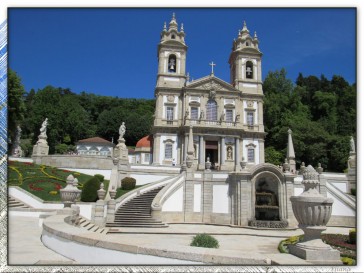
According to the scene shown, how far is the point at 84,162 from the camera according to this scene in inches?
1082

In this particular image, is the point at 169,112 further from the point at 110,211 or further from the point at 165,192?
the point at 110,211

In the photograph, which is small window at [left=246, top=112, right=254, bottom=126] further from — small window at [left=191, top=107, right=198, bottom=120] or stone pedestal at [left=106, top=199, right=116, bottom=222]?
stone pedestal at [left=106, top=199, right=116, bottom=222]

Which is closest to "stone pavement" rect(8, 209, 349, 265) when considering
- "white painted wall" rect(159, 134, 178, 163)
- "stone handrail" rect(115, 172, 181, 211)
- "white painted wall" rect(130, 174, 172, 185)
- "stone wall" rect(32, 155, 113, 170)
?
"stone handrail" rect(115, 172, 181, 211)

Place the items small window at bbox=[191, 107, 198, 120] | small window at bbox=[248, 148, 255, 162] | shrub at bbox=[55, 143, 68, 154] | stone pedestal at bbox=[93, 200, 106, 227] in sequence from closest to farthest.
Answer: stone pedestal at bbox=[93, 200, 106, 227] < small window at bbox=[191, 107, 198, 120] < small window at bbox=[248, 148, 255, 162] < shrub at bbox=[55, 143, 68, 154]

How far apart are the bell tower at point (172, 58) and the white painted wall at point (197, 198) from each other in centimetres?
1903

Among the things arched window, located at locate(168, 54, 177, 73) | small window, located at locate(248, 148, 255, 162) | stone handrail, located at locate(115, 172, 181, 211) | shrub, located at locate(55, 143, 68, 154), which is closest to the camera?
stone handrail, located at locate(115, 172, 181, 211)

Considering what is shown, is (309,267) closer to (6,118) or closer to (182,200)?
(6,118)

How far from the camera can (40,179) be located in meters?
22.0

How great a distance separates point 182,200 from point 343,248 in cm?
1164

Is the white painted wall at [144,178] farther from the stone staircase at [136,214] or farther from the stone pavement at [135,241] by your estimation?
the stone pavement at [135,241]

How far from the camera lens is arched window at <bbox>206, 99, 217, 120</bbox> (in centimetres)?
3756

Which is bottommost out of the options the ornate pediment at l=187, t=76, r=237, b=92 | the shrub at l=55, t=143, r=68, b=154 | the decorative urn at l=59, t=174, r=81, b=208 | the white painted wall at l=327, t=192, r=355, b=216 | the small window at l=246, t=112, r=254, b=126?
the white painted wall at l=327, t=192, r=355, b=216

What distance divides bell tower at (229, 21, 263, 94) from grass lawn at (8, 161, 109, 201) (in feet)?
76.5

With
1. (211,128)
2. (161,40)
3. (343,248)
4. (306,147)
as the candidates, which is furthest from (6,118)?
(306,147)
